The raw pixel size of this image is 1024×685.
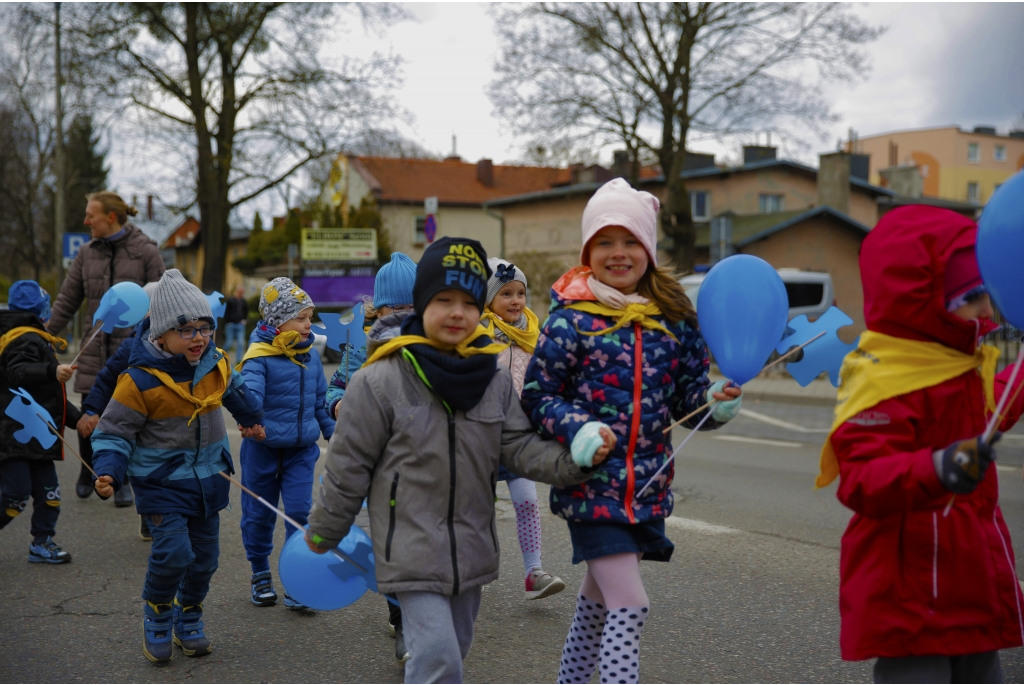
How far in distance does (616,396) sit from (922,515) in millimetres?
925

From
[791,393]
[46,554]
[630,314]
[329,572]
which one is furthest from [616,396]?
[791,393]

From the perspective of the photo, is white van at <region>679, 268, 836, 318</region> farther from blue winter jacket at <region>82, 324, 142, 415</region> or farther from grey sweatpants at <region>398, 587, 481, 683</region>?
grey sweatpants at <region>398, 587, 481, 683</region>

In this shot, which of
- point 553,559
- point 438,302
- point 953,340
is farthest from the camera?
point 553,559

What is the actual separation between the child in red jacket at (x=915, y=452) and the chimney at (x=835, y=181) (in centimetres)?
3177

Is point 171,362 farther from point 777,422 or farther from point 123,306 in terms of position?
point 777,422

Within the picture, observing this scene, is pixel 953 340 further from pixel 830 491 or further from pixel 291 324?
pixel 830 491

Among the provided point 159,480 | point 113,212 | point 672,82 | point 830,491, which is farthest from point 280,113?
point 159,480

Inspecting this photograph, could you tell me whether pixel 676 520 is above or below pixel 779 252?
below

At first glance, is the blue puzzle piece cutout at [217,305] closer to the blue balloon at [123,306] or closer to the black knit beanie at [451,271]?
the blue balloon at [123,306]

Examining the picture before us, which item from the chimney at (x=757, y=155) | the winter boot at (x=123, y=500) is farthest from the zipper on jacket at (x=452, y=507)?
the chimney at (x=757, y=155)

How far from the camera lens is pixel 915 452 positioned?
224cm

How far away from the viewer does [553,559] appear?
5.42m

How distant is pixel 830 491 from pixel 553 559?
314 centimetres

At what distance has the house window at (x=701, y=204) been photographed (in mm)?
34062
